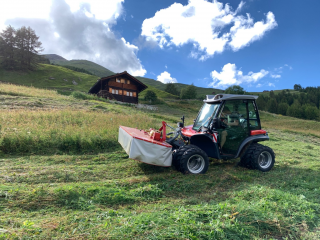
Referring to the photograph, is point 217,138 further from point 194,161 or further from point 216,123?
point 194,161

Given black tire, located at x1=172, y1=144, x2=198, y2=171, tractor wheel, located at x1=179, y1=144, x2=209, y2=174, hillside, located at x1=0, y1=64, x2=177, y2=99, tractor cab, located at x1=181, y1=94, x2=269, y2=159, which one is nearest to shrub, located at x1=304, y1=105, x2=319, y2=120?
hillside, located at x1=0, y1=64, x2=177, y2=99

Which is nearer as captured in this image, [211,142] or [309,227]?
[309,227]

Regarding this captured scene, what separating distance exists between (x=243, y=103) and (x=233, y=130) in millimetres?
1025

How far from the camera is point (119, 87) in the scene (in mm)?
36375

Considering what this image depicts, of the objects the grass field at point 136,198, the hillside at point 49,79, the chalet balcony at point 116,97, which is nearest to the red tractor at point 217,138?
the grass field at point 136,198

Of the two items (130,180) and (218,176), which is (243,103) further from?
(130,180)

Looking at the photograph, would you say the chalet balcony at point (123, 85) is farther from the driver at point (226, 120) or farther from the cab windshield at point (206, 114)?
the driver at point (226, 120)

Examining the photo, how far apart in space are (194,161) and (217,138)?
1010 millimetres

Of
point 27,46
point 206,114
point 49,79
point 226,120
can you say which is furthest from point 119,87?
point 27,46

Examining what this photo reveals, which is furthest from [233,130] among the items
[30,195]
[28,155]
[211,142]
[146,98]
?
[146,98]

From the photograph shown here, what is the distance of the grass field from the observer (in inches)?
104

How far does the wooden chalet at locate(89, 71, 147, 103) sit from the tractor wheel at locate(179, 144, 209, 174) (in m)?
31.0

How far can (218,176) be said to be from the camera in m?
5.34

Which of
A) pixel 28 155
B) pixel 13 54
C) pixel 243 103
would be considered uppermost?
pixel 13 54
